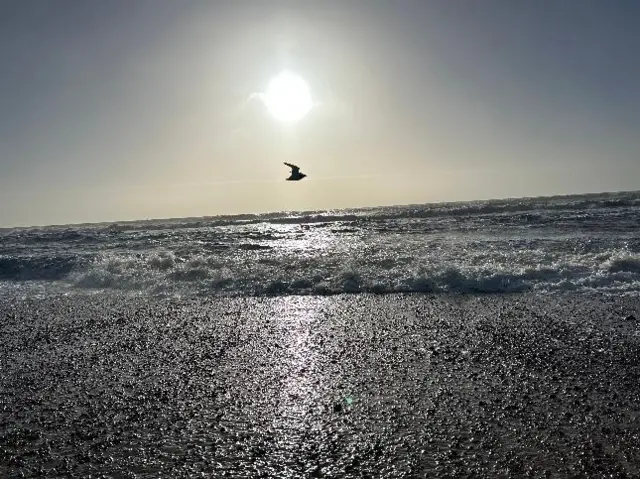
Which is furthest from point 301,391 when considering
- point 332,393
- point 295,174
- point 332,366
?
point 295,174

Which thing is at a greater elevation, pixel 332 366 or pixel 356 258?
pixel 356 258

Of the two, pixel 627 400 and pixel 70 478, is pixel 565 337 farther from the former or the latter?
pixel 70 478

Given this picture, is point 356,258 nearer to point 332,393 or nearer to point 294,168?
point 294,168

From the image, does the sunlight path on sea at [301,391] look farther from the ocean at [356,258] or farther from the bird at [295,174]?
the bird at [295,174]

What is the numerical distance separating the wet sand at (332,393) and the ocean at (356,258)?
1611mm

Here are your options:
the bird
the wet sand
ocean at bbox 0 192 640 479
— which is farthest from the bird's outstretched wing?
the wet sand

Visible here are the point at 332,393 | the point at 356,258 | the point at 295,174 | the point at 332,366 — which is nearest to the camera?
A: the point at 332,393

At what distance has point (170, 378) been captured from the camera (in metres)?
5.43

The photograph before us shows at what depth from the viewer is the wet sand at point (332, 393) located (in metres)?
3.69

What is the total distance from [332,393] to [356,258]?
293 inches

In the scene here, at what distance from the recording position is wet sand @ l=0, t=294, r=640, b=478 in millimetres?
3689

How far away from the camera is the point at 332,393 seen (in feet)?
15.9

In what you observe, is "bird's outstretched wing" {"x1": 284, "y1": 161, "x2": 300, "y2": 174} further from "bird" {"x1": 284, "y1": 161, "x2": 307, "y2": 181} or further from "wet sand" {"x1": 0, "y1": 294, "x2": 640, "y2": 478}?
"wet sand" {"x1": 0, "y1": 294, "x2": 640, "y2": 478}

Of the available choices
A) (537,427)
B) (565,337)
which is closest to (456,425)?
(537,427)
